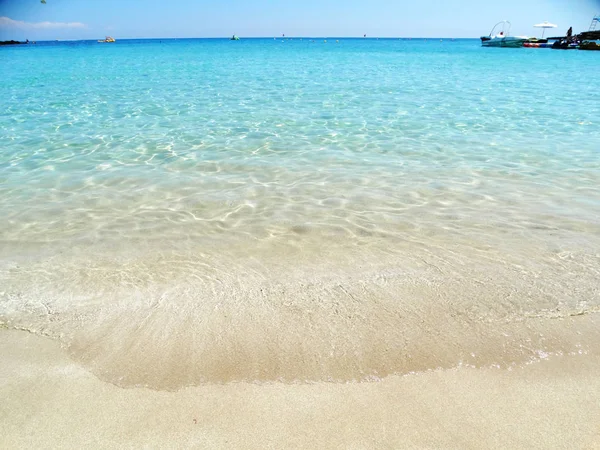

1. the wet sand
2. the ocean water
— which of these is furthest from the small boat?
the wet sand

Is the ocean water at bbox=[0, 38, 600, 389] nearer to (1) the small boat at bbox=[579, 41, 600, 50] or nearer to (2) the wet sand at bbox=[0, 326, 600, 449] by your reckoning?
(2) the wet sand at bbox=[0, 326, 600, 449]

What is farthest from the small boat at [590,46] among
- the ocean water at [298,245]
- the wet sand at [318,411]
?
the wet sand at [318,411]

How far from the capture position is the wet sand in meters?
2.00

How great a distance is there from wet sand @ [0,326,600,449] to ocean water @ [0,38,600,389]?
0.12 metres

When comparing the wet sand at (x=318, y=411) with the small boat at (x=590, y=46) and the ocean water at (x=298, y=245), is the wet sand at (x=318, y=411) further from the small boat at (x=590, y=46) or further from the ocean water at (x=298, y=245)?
the small boat at (x=590, y=46)

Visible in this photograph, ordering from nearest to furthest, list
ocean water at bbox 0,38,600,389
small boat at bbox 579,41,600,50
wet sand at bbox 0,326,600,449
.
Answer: wet sand at bbox 0,326,600,449 → ocean water at bbox 0,38,600,389 → small boat at bbox 579,41,600,50

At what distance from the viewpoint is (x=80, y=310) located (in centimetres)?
304

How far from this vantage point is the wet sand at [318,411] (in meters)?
2.00

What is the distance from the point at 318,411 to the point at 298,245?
2084 millimetres

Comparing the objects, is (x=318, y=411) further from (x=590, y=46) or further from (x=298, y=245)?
(x=590, y=46)

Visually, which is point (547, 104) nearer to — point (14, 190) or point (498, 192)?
point (498, 192)

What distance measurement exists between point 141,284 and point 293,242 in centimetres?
146

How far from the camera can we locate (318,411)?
2.15 m

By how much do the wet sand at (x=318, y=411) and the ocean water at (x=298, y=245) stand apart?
0.40ft
